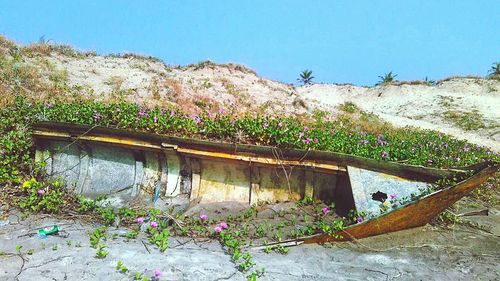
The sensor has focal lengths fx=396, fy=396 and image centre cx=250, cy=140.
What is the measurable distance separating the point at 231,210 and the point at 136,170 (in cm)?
180

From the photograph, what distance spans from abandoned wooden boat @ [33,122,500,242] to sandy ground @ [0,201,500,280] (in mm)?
517

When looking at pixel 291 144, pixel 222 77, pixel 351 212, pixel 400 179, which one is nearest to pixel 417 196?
pixel 400 179

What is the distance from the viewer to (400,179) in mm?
5852

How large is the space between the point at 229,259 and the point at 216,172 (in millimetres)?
2232

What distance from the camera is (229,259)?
15.3 feet

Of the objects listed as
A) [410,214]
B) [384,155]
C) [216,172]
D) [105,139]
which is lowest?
[410,214]

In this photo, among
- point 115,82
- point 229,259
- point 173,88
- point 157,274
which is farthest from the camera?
point 173,88

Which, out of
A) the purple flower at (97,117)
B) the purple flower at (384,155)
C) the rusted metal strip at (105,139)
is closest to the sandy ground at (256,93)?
the rusted metal strip at (105,139)

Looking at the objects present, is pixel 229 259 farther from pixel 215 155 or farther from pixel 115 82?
pixel 115 82

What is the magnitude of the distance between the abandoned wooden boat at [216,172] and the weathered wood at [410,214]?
26 mm

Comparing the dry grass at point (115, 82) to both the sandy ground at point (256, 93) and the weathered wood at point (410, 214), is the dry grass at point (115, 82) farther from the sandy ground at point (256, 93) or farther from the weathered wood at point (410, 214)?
the weathered wood at point (410, 214)

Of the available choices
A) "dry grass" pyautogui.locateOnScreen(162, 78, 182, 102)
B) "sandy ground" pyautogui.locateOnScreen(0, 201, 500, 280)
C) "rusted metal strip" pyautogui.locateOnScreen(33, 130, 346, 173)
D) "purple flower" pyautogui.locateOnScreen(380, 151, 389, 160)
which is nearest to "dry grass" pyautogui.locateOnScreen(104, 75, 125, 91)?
"dry grass" pyautogui.locateOnScreen(162, 78, 182, 102)

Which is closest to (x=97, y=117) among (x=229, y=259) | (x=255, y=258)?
(x=229, y=259)

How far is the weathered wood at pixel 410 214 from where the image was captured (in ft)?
17.7
